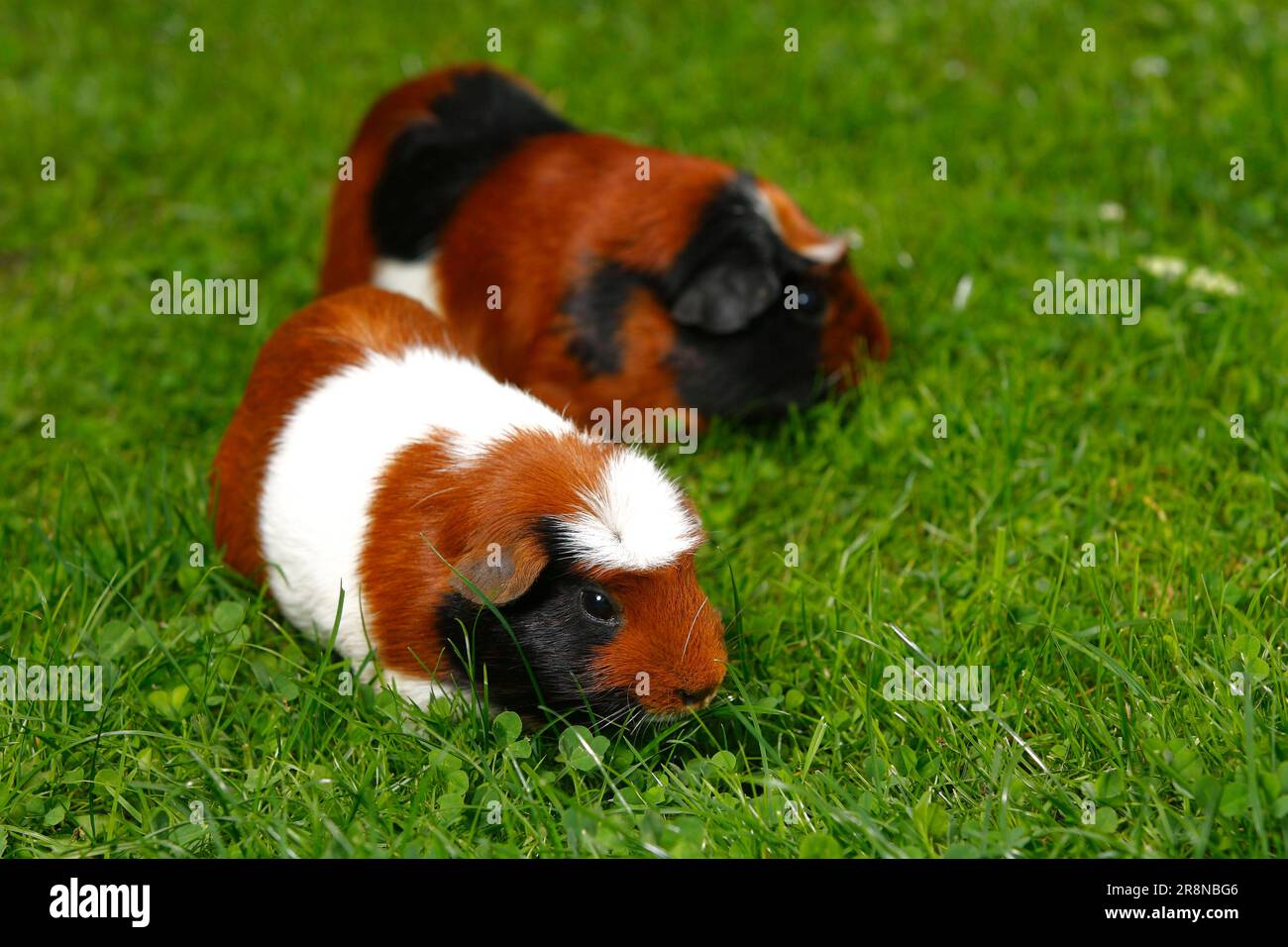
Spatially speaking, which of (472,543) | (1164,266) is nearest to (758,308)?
(472,543)

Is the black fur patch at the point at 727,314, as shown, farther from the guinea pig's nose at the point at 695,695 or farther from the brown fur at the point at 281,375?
the guinea pig's nose at the point at 695,695

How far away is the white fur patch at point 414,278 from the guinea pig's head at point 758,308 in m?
0.88

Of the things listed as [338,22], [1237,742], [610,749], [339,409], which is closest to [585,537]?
[610,749]

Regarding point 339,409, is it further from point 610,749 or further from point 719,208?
point 719,208

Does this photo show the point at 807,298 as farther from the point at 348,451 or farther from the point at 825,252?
the point at 348,451

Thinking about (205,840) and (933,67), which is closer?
(205,840)

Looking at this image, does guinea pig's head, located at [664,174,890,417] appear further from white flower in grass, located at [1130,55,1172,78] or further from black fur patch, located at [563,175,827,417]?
white flower in grass, located at [1130,55,1172,78]

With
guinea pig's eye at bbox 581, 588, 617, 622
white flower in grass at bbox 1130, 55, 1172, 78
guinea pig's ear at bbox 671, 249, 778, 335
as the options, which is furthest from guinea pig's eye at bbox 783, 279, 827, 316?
white flower in grass at bbox 1130, 55, 1172, 78

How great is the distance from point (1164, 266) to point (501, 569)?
9.88ft

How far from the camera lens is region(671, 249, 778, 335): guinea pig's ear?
375 cm

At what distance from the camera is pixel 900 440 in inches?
149

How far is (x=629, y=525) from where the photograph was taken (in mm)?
2625

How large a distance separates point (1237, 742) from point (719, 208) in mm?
2197
